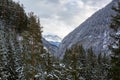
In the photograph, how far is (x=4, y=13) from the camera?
7956cm

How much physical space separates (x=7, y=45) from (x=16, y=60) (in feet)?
21.3

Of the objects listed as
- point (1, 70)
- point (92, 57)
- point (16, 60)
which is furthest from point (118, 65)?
point (92, 57)

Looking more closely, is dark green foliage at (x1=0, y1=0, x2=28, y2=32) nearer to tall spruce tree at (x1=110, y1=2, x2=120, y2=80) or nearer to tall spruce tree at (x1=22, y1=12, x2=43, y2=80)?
tall spruce tree at (x1=22, y1=12, x2=43, y2=80)

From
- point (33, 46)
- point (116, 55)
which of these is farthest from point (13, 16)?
point (116, 55)

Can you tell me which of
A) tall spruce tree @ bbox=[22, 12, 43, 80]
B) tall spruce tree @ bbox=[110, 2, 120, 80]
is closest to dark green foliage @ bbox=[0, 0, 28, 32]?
tall spruce tree @ bbox=[22, 12, 43, 80]

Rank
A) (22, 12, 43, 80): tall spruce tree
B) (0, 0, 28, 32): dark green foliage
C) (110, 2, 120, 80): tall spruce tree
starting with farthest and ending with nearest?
(0, 0, 28, 32): dark green foliage → (22, 12, 43, 80): tall spruce tree → (110, 2, 120, 80): tall spruce tree

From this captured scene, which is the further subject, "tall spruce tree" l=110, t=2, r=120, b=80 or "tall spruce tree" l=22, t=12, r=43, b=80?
"tall spruce tree" l=22, t=12, r=43, b=80

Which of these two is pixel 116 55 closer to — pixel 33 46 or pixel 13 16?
pixel 33 46

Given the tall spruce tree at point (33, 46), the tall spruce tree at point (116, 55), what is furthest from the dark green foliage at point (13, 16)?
the tall spruce tree at point (116, 55)

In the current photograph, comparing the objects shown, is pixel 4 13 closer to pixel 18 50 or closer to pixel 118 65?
pixel 18 50

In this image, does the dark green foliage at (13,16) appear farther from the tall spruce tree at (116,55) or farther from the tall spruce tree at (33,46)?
the tall spruce tree at (116,55)

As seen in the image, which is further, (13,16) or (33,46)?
(13,16)

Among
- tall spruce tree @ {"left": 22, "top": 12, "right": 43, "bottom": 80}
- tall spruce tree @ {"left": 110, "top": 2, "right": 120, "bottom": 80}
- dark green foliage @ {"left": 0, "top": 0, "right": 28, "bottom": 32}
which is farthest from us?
dark green foliage @ {"left": 0, "top": 0, "right": 28, "bottom": 32}

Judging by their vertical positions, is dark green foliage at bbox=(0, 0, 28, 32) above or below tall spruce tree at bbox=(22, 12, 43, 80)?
above
